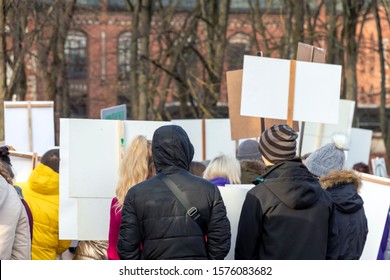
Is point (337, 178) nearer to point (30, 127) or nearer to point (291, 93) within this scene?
point (291, 93)

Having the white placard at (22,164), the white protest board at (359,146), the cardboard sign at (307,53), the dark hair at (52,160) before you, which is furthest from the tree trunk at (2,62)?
the dark hair at (52,160)

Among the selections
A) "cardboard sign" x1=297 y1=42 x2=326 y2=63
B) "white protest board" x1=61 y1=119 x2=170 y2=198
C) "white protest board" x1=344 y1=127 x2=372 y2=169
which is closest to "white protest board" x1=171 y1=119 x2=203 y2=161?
"white protest board" x1=344 y1=127 x2=372 y2=169

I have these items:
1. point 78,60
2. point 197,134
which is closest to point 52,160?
point 197,134

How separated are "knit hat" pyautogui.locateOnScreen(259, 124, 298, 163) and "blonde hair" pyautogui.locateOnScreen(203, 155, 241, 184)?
1.67 m

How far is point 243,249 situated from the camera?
17.0ft

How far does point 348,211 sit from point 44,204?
2.38 m

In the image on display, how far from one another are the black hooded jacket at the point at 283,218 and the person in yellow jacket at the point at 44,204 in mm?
2100

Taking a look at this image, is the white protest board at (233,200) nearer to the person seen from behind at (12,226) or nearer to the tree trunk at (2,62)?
the person seen from behind at (12,226)

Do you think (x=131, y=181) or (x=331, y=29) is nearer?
(x=131, y=181)

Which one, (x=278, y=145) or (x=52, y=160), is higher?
(x=278, y=145)

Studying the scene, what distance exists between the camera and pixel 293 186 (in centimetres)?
515
